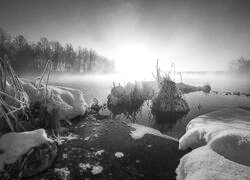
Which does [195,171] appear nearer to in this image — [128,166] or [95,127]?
[128,166]

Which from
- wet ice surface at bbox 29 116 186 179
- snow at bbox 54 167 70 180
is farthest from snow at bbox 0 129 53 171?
snow at bbox 54 167 70 180

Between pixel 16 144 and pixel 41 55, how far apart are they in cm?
4856

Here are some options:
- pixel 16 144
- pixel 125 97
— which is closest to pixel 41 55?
pixel 125 97

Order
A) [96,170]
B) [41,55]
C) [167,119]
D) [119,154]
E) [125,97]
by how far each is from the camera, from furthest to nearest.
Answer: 1. [41,55]
2. [125,97]
3. [167,119]
4. [119,154]
5. [96,170]

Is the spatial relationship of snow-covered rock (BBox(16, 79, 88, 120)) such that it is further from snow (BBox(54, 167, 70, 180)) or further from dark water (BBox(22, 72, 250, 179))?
snow (BBox(54, 167, 70, 180))

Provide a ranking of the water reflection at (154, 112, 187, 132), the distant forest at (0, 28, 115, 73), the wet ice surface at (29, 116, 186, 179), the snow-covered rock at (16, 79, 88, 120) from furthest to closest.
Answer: the distant forest at (0, 28, 115, 73) < the water reflection at (154, 112, 187, 132) < the snow-covered rock at (16, 79, 88, 120) < the wet ice surface at (29, 116, 186, 179)

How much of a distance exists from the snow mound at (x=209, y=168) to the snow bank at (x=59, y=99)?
17.7ft

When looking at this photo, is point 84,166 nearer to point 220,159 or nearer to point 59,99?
point 220,159

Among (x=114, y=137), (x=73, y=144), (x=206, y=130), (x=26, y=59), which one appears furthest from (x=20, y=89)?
(x=26, y=59)

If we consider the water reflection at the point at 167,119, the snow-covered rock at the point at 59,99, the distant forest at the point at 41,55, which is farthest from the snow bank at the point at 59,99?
the distant forest at the point at 41,55

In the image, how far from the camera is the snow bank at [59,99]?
6715mm

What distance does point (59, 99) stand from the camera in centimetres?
762

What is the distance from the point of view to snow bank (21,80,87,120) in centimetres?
671

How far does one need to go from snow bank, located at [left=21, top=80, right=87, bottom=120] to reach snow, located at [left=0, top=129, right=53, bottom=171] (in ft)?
7.87
